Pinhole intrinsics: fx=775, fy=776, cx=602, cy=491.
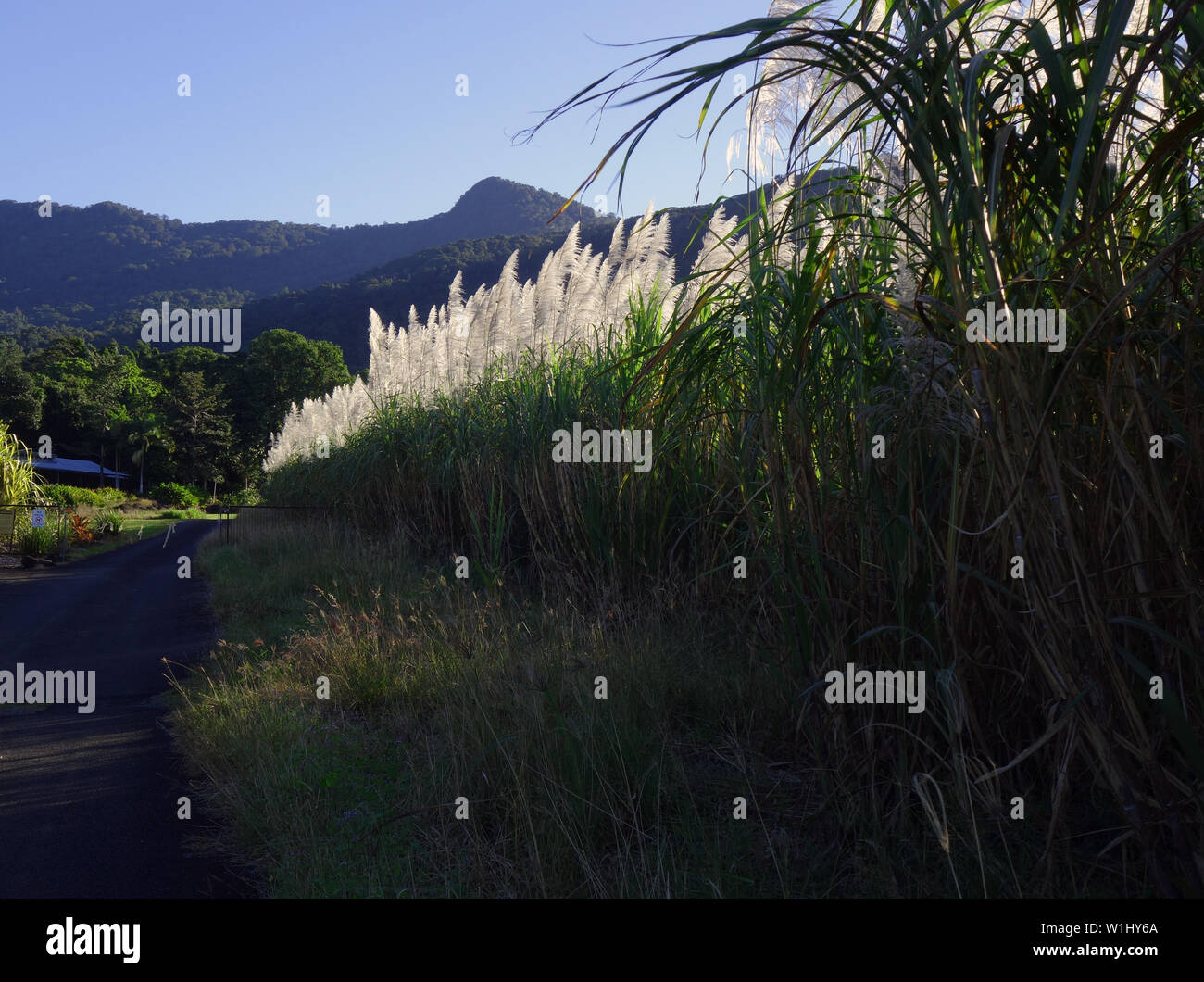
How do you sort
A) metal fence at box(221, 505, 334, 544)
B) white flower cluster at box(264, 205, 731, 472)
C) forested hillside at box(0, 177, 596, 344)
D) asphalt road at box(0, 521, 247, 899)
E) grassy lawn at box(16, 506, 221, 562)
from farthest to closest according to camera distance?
forested hillside at box(0, 177, 596, 344), grassy lawn at box(16, 506, 221, 562), metal fence at box(221, 505, 334, 544), white flower cluster at box(264, 205, 731, 472), asphalt road at box(0, 521, 247, 899)

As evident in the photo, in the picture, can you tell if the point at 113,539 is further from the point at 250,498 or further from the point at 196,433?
the point at 196,433

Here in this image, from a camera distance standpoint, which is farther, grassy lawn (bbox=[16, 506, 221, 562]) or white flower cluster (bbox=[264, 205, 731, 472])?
grassy lawn (bbox=[16, 506, 221, 562])

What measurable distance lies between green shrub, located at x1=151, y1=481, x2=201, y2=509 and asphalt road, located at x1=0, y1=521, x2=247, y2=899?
134ft

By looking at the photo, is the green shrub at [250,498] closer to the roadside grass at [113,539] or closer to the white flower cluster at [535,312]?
the roadside grass at [113,539]

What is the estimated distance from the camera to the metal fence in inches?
465

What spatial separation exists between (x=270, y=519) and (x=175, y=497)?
117 ft

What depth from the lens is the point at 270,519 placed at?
48.6 feet

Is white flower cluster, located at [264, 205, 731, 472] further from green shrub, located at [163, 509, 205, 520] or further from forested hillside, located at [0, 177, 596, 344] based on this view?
forested hillside, located at [0, 177, 596, 344]

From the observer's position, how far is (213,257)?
89.1 meters

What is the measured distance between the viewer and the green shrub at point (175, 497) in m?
45.0

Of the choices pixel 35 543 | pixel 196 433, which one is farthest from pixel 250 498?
pixel 196 433

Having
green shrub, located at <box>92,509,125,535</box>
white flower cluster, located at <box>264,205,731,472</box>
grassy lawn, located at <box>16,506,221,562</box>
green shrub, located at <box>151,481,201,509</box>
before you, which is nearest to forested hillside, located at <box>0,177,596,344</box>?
green shrub, located at <box>151,481,201,509</box>

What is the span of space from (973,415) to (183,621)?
794cm

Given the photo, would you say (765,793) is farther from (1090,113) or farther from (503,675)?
(1090,113)
